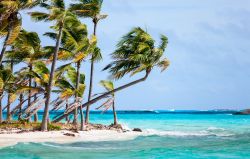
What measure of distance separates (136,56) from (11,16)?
339 inches

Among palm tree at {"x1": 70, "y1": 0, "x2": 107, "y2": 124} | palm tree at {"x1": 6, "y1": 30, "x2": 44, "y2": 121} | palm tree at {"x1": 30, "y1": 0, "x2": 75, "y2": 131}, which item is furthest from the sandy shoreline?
palm tree at {"x1": 6, "y1": 30, "x2": 44, "y2": 121}

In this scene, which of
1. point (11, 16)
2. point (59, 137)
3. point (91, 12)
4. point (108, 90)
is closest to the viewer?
point (59, 137)

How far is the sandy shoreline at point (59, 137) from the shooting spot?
22.4m

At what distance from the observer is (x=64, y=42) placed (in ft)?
96.1

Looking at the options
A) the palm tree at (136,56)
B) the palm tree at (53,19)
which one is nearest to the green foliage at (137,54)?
the palm tree at (136,56)

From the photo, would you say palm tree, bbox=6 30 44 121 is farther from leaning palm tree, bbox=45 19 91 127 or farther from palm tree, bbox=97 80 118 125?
palm tree, bbox=97 80 118 125

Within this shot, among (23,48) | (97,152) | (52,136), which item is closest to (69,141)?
(52,136)

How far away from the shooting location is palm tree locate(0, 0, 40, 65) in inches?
998

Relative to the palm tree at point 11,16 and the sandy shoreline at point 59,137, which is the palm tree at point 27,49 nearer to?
the palm tree at point 11,16

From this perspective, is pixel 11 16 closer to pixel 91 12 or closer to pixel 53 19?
pixel 53 19

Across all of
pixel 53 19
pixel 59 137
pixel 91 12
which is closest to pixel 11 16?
pixel 53 19

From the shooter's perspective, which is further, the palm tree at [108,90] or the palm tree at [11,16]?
the palm tree at [108,90]

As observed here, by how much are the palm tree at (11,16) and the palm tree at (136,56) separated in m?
6.94

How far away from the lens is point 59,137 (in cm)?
2436
